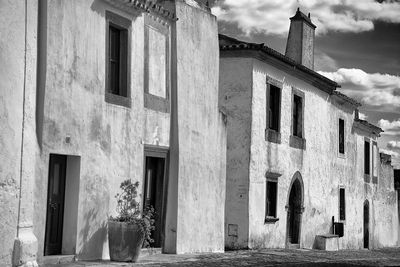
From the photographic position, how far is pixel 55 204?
12633 mm

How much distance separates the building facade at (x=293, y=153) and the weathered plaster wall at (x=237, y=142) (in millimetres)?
29

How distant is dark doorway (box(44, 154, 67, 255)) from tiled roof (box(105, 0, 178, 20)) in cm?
343

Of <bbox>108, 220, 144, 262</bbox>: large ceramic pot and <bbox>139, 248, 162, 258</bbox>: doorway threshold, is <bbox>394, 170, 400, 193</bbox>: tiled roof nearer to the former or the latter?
<bbox>139, 248, 162, 258</bbox>: doorway threshold

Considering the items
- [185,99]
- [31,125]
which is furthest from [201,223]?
[31,125]

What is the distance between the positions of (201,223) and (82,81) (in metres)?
5.60

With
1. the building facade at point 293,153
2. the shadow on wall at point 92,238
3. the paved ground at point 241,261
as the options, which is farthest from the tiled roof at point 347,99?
the shadow on wall at point 92,238

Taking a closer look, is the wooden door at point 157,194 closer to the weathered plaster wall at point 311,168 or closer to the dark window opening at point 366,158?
the weathered plaster wall at point 311,168

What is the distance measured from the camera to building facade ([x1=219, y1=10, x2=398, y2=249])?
20.6 meters

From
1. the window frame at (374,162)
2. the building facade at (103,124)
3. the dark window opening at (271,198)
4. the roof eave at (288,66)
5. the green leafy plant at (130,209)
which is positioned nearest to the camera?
the building facade at (103,124)

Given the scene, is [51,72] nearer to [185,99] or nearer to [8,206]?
[8,206]

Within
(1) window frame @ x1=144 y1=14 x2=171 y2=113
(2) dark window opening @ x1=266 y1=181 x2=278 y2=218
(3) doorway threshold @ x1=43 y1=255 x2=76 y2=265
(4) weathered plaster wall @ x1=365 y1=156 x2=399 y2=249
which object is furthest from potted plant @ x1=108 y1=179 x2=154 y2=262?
(4) weathered plaster wall @ x1=365 y1=156 x2=399 y2=249

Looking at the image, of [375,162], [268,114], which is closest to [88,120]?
[268,114]

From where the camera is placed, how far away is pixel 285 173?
23.1 meters

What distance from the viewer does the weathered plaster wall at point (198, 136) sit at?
16.2m
